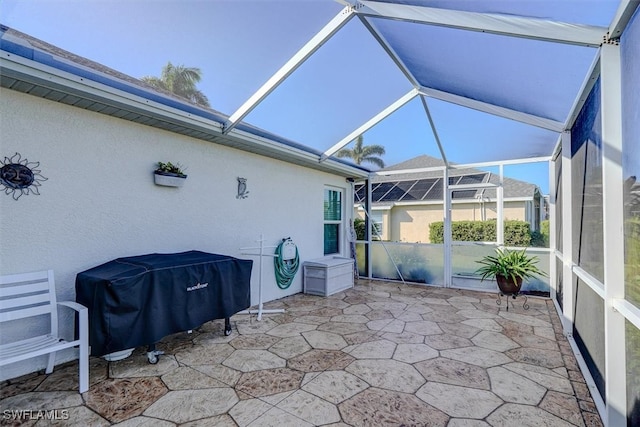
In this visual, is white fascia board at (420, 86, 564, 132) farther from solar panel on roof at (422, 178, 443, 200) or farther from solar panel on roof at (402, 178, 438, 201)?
solar panel on roof at (402, 178, 438, 201)

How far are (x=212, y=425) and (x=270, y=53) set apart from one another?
3.28m

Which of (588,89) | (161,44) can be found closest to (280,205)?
(161,44)

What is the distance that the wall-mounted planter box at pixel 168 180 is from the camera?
12.4 feet

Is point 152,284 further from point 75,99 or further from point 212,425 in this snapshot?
point 75,99

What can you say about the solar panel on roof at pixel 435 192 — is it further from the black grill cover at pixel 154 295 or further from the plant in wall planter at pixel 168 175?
the plant in wall planter at pixel 168 175

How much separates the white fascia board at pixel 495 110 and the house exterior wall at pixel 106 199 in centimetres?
290

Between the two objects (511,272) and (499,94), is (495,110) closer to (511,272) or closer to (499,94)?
(499,94)

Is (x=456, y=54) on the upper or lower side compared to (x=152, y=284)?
upper

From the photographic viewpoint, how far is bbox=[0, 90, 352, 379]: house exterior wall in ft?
9.26

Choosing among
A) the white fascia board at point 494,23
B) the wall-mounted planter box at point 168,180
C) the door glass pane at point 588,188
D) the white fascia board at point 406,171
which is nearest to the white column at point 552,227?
the white fascia board at point 406,171

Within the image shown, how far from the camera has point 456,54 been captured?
125 inches

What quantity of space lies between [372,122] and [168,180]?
10.6ft

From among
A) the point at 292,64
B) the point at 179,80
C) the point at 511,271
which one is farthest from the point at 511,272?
the point at 179,80

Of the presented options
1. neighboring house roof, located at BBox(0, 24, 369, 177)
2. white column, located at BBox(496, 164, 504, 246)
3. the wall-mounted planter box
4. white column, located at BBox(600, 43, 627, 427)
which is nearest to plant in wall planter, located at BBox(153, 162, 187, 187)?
the wall-mounted planter box
